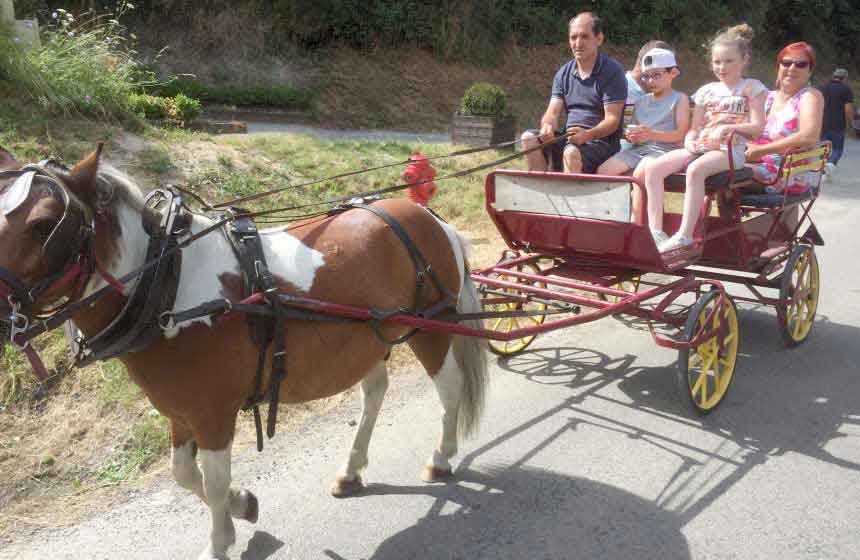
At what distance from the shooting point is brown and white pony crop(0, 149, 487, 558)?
2.31 metres

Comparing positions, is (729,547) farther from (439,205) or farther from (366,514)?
(439,205)

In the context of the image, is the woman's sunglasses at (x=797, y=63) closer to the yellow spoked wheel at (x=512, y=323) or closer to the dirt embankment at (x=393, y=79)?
the yellow spoked wheel at (x=512, y=323)

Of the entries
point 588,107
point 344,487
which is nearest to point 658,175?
point 588,107

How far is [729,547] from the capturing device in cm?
301

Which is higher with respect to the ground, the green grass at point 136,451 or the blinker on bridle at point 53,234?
the blinker on bridle at point 53,234

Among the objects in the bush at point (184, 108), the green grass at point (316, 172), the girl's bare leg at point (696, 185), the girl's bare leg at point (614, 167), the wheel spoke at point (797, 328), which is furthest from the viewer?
the bush at point (184, 108)

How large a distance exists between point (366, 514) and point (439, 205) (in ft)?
19.1

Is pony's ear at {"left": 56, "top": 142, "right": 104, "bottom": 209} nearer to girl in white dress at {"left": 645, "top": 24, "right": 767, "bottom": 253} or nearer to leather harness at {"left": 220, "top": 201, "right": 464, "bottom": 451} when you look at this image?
leather harness at {"left": 220, "top": 201, "right": 464, "bottom": 451}

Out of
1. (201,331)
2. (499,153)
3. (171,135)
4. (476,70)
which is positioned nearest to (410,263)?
(201,331)

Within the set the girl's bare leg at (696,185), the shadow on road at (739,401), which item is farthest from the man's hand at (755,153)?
the shadow on road at (739,401)

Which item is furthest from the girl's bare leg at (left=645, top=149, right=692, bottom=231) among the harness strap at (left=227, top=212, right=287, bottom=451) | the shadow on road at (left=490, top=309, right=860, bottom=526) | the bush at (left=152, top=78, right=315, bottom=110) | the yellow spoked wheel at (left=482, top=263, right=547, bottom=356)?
the bush at (left=152, top=78, right=315, bottom=110)

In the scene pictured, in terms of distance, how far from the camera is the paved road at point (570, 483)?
3.03 meters

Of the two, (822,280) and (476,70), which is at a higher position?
(476,70)

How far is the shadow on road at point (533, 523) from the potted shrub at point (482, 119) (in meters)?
8.28
